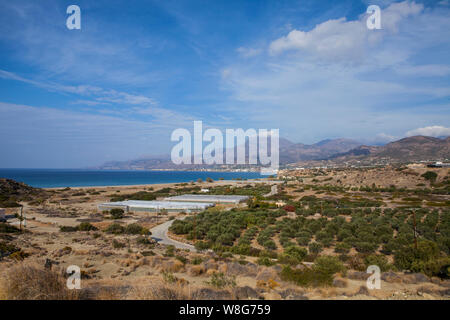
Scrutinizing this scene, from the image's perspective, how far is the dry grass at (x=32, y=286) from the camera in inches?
237

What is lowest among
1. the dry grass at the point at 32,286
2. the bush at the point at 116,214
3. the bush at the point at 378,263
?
the bush at the point at 116,214

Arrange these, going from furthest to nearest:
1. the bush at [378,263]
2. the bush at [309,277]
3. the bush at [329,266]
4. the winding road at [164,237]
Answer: the winding road at [164,237] < the bush at [378,263] < the bush at [329,266] < the bush at [309,277]

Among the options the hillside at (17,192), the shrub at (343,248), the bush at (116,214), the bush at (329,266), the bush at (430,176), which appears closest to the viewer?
the bush at (329,266)

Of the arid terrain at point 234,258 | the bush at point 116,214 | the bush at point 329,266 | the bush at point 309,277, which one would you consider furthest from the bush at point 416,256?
the bush at point 116,214

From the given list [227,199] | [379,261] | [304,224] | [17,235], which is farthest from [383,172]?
[17,235]

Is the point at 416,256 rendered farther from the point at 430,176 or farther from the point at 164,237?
the point at 430,176

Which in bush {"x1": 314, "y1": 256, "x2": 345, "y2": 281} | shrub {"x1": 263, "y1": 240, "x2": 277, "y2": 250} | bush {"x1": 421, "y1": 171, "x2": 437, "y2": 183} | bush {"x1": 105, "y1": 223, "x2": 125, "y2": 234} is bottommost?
bush {"x1": 105, "y1": 223, "x2": 125, "y2": 234}

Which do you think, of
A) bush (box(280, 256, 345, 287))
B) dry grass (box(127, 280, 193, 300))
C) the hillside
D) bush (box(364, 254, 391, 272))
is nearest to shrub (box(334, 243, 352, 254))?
bush (box(364, 254, 391, 272))

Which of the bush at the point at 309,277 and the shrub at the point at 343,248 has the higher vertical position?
the bush at the point at 309,277

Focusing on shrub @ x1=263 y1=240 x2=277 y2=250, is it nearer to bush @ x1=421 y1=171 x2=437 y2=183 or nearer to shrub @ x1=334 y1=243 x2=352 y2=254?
shrub @ x1=334 y1=243 x2=352 y2=254

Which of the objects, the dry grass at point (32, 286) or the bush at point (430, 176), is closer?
the dry grass at point (32, 286)

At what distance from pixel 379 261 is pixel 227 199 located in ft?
107

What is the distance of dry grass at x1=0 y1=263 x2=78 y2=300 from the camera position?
19.8 ft

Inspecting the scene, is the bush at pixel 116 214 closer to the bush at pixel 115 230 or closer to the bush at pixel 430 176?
the bush at pixel 115 230
